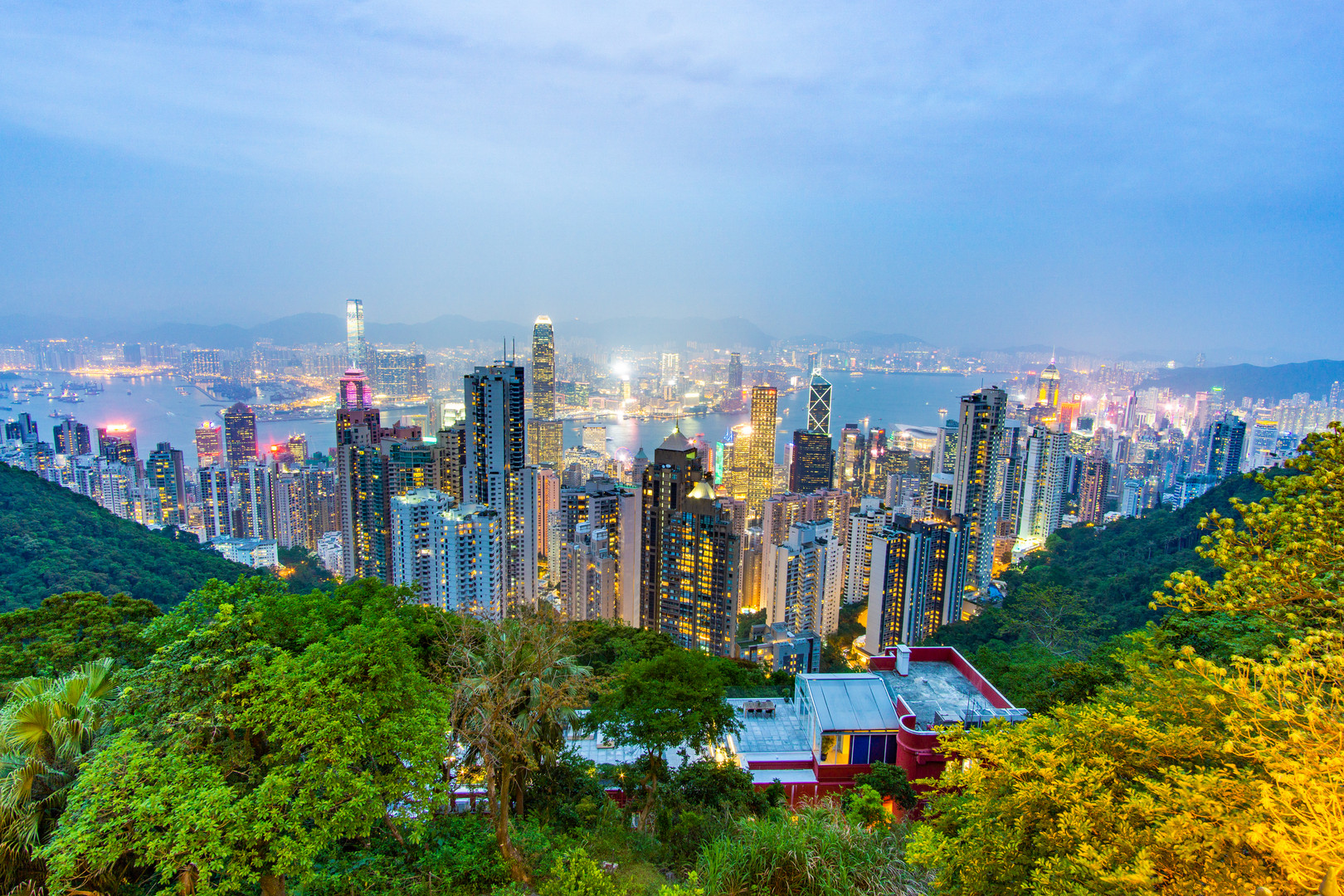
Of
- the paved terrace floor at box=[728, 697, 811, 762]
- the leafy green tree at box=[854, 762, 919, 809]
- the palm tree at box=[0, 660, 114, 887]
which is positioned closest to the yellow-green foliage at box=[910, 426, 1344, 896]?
the leafy green tree at box=[854, 762, 919, 809]

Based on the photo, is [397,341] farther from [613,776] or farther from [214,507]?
[613,776]

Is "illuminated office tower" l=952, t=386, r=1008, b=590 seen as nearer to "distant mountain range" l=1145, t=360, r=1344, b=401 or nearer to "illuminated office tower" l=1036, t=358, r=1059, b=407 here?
"distant mountain range" l=1145, t=360, r=1344, b=401

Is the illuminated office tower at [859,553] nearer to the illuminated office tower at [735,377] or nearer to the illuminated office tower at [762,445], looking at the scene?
the illuminated office tower at [762,445]

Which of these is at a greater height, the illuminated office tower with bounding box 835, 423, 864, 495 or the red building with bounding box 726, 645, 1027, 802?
the red building with bounding box 726, 645, 1027, 802

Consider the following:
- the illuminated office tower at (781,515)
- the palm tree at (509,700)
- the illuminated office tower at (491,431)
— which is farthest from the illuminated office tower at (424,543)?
the palm tree at (509,700)

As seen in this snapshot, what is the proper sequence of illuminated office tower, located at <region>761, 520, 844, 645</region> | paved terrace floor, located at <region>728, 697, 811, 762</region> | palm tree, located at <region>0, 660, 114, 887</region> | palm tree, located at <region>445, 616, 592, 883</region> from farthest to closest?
1. illuminated office tower, located at <region>761, 520, 844, 645</region>
2. paved terrace floor, located at <region>728, 697, 811, 762</region>
3. palm tree, located at <region>445, 616, 592, 883</region>
4. palm tree, located at <region>0, 660, 114, 887</region>

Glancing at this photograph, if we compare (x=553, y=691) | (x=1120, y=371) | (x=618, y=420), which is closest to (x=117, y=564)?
(x=553, y=691)

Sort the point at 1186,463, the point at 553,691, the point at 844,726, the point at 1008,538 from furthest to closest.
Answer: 1. the point at 1186,463
2. the point at 1008,538
3. the point at 844,726
4. the point at 553,691
